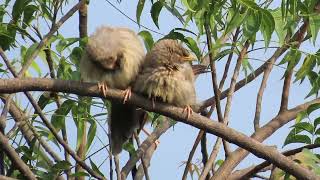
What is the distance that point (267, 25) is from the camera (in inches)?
106

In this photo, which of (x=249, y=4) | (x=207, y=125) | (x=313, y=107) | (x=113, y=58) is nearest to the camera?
(x=249, y=4)

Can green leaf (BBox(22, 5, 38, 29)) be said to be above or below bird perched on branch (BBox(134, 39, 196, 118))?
above

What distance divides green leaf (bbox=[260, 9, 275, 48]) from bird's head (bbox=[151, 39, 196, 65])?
76cm

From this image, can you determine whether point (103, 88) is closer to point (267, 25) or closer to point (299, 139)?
point (267, 25)

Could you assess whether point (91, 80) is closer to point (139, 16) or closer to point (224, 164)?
point (139, 16)

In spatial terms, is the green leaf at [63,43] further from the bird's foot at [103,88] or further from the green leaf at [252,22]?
the green leaf at [252,22]

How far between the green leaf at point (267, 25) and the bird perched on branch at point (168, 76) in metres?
0.52

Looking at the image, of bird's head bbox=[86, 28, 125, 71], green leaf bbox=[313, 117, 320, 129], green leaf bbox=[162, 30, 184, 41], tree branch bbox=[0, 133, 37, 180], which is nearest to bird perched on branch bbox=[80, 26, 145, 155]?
bird's head bbox=[86, 28, 125, 71]

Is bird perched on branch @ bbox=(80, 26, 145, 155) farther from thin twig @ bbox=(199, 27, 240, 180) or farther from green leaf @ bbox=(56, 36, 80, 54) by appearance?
thin twig @ bbox=(199, 27, 240, 180)

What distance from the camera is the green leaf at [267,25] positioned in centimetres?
266

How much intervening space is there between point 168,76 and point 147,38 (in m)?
0.23

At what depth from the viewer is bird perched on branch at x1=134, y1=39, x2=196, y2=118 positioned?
10.5 feet

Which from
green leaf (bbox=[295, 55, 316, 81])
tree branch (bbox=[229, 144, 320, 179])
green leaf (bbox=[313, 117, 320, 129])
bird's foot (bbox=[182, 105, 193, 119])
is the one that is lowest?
tree branch (bbox=[229, 144, 320, 179])

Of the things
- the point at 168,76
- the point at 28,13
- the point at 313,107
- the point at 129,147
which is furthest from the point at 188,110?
the point at 28,13
